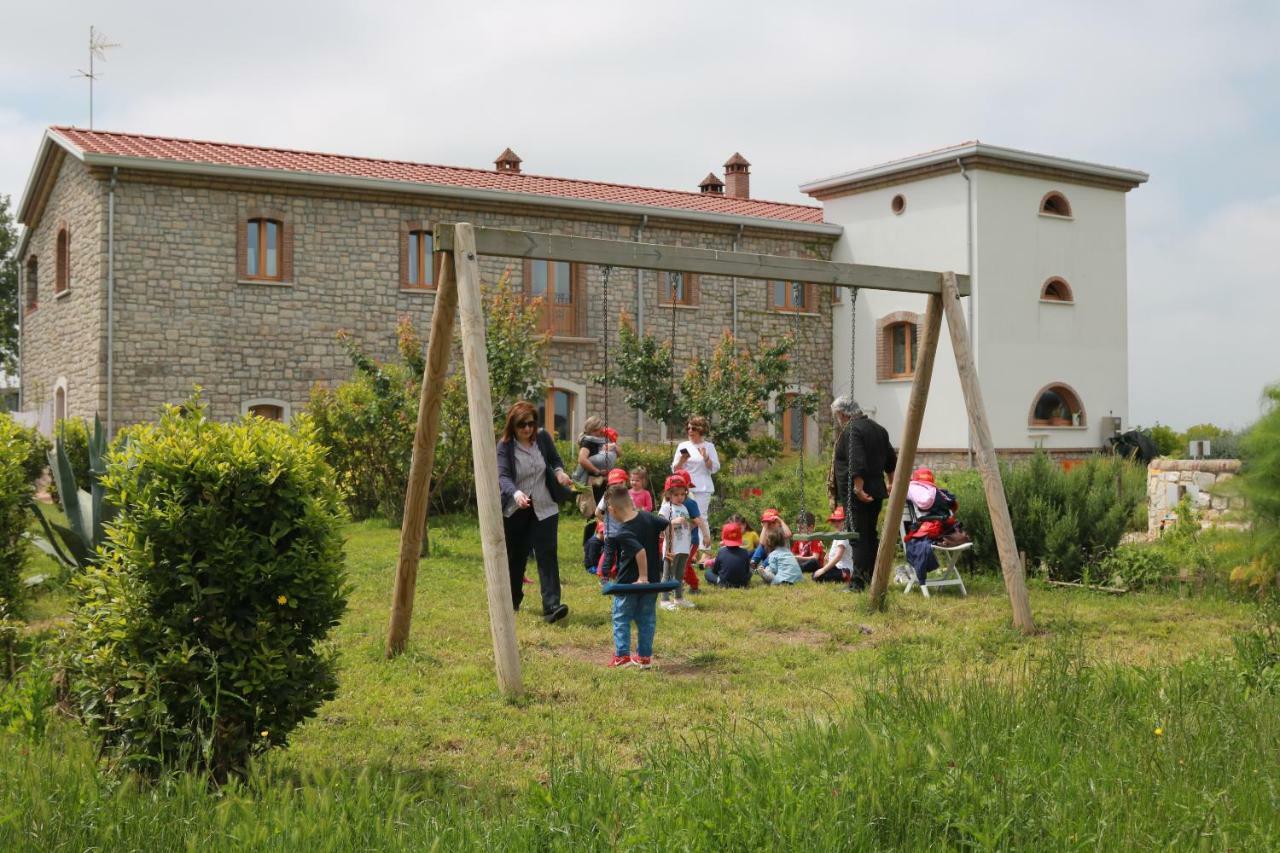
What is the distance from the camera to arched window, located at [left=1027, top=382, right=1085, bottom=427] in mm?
24359

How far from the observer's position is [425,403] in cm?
746

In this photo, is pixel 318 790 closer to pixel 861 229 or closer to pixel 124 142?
pixel 124 142

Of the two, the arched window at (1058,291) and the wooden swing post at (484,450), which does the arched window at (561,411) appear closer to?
the arched window at (1058,291)

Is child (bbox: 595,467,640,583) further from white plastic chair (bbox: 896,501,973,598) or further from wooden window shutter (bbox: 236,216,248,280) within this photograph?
wooden window shutter (bbox: 236,216,248,280)

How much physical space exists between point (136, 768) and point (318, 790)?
82 cm

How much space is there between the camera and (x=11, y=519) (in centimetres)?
741

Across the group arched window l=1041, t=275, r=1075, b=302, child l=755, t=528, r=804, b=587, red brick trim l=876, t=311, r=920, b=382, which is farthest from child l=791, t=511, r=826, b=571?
arched window l=1041, t=275, r=1075, b=302

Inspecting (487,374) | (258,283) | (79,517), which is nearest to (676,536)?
(487,374)

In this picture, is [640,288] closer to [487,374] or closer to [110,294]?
[110,294]

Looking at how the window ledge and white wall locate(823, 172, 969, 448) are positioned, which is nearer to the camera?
the window ledge

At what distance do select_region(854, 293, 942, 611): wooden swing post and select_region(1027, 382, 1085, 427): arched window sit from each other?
53.1ft

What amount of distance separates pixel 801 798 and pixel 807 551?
8491 mm

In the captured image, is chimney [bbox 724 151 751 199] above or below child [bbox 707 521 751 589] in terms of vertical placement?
above

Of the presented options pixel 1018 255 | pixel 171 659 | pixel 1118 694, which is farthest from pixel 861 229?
pixel 171 659
